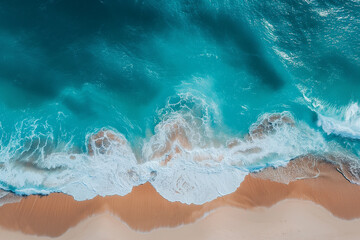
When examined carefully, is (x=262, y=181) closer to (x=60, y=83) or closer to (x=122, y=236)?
(x=122, y=236)

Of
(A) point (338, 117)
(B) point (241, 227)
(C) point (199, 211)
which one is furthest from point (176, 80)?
(A) point (338, 117)

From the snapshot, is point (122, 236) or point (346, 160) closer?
point (122, 236)

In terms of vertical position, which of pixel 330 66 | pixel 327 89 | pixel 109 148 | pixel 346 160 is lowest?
pixel 109 148

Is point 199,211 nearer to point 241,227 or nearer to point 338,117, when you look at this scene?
point 241,227

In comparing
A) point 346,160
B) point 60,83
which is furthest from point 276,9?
point 60,83

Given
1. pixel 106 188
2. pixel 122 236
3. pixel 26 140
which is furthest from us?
pixel 26 140

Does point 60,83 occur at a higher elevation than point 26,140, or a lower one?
higher
